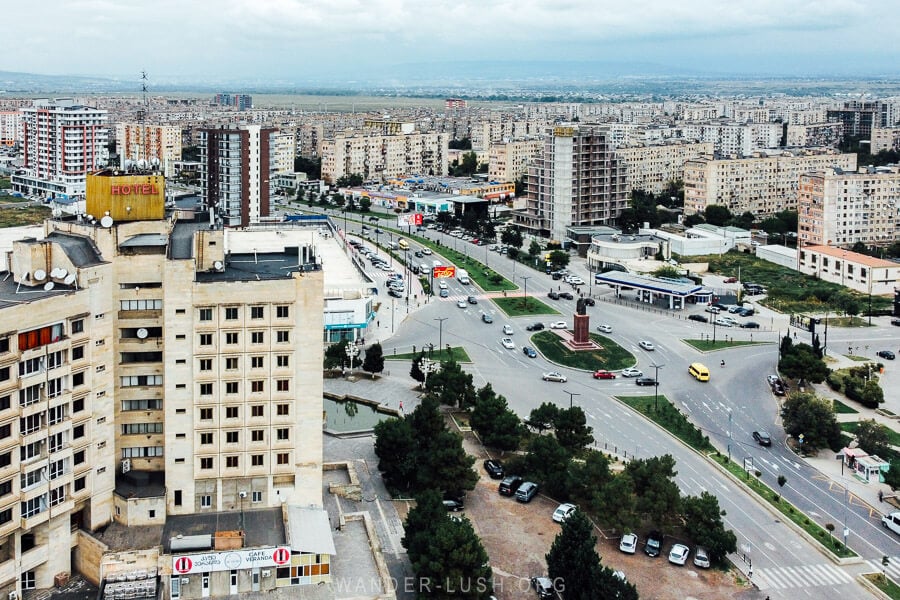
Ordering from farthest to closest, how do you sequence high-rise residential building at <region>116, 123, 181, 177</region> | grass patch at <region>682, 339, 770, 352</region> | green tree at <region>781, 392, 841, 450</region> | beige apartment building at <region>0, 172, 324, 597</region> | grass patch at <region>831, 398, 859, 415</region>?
high-rise residential building at <region>116, 123, 181, 177</region> < grass patch at <region>682, 339, 770, 352</region> < grass patch at <region>831, 398, 859, 415</region> < green tree at <region>781, 392, 841, 450</region> < beige apartment building at <region>0, 172, 324, 597</region>

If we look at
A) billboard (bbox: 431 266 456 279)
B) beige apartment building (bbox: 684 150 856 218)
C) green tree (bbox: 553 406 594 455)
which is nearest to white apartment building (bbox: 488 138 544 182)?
beige apartment building (bbox: 684 150 856 218)

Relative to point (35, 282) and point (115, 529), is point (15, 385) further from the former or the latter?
point (115, 529)

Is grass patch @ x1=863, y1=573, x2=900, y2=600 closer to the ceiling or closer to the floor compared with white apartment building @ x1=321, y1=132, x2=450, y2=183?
closer to the floor

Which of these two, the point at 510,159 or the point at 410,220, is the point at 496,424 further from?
the point at 510,159

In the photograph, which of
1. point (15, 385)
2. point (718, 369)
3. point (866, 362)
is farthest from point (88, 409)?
point (866, 362)

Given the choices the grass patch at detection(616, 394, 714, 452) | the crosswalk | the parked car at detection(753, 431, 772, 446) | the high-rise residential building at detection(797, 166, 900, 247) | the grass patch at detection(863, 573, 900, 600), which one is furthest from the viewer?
the high-rise residential building at detection(797, 166, 900, 247)

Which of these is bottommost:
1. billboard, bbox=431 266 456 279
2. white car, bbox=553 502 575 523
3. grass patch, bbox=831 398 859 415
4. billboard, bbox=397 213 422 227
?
white car, bbox=553 502 575 523

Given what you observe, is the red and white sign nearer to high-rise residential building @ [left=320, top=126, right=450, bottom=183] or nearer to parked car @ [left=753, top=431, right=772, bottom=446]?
parked car @ [left=753, top=431, right=772, bottom=446]

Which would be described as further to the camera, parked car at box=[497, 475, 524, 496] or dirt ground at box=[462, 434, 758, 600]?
parked car at box=[497, 475, 524, 496]
